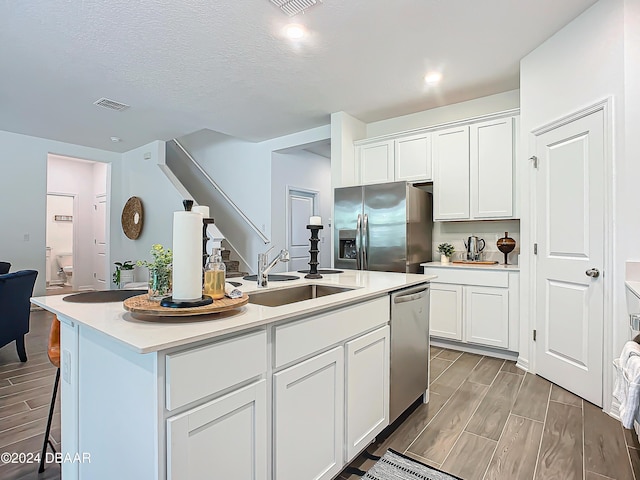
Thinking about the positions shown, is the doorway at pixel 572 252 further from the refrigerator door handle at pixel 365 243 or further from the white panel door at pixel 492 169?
the refrigerator door handle at pixel 365 243

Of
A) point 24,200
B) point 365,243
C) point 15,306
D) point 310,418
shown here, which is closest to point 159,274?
point 310,418

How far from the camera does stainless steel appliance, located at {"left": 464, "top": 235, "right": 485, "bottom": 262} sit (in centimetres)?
391

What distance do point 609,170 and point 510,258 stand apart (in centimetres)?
162

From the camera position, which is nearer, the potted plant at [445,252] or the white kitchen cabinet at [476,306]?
the white kitchen cabinet at [476,306]

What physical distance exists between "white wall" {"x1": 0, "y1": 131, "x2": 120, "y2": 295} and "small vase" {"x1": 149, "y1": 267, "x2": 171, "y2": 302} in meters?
5.65

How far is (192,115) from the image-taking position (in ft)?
14.8

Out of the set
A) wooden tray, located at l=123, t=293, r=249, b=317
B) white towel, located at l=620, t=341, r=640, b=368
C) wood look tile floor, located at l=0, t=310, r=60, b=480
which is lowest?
wood look tile floor, located at l=0, t=310, r=60, b=480

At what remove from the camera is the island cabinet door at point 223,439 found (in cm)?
98

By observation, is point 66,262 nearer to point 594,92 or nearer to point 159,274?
point 159,274

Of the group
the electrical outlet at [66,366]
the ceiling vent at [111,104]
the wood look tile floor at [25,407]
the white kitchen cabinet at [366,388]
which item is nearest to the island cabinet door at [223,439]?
the white kitchen cabinet at [366,388]

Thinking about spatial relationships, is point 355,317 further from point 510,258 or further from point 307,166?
point 307,166

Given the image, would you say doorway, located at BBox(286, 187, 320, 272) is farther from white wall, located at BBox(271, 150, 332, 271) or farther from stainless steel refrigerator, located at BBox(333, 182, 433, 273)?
stainless steel refrigerator, located at BBox(333, 182, 433, 273)

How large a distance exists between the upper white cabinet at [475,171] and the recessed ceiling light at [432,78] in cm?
55

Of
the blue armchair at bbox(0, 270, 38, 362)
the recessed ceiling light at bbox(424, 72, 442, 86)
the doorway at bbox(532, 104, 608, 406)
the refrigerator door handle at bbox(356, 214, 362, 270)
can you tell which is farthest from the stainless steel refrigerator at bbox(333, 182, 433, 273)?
the blue armchair at bbox(0, 270, 38, 362)
